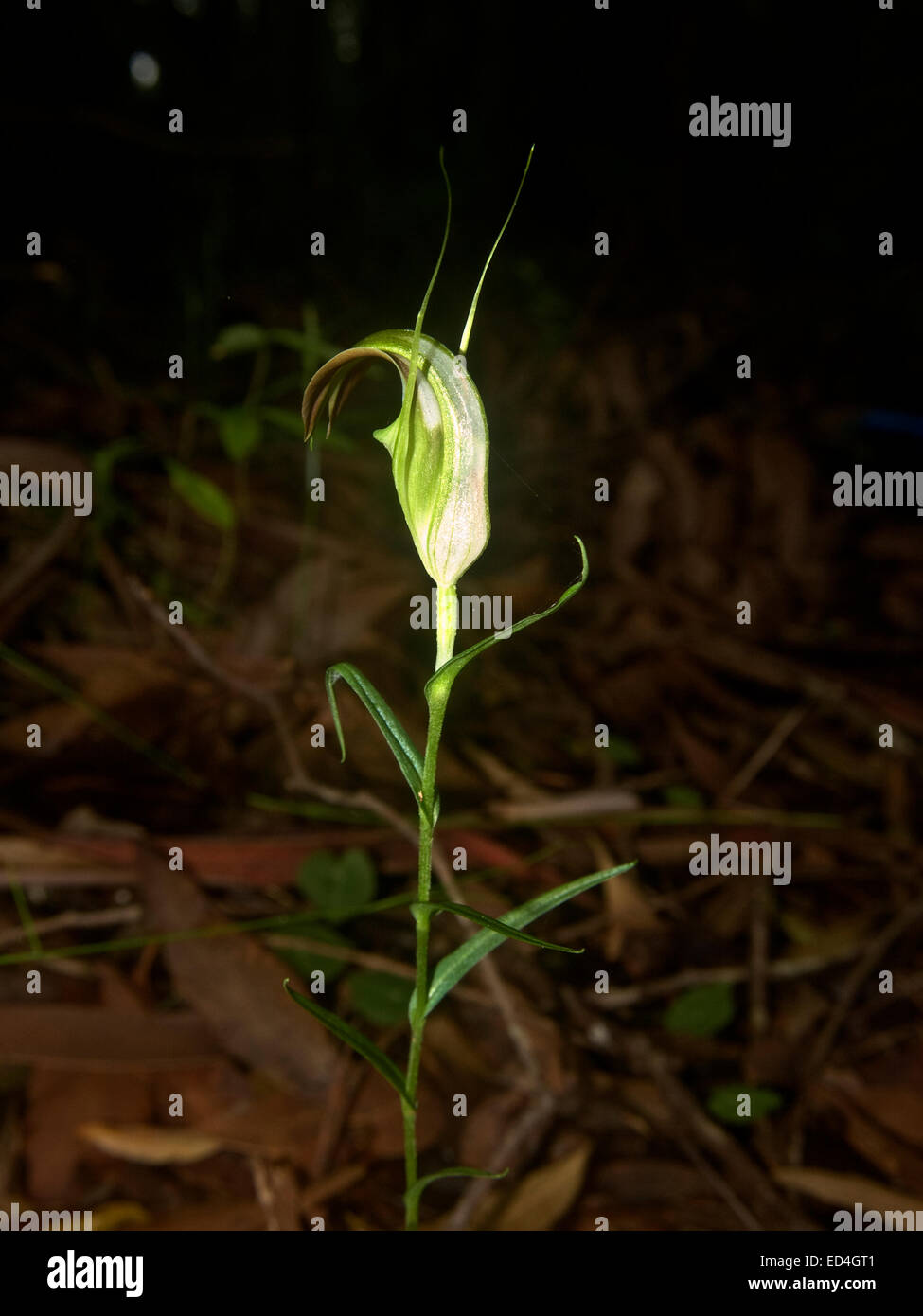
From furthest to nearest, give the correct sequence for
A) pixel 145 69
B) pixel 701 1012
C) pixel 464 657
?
1. pixel 145 69
2. pixel 701 1012
3. pixel 464 657

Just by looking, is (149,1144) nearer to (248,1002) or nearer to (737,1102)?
(248,1002)

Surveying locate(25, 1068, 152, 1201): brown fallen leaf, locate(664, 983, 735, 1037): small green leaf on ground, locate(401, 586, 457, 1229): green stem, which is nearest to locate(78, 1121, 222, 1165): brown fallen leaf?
locate(25, 1068, 152, 1201): brown fallen leaf

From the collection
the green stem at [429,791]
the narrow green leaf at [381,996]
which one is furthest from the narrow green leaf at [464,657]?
the narrow green leaf at [381,996]

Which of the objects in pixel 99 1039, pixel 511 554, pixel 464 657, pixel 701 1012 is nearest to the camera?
pixel 464 657

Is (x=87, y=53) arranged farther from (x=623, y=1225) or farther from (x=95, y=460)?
(x=623, y=1225)

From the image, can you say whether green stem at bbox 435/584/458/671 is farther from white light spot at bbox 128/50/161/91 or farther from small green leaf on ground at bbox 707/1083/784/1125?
white light spot at bbox 128/50/161/91

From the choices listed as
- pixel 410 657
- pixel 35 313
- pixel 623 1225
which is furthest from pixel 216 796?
pixel 35 313

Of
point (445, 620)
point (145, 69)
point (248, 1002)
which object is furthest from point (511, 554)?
point (145, 69)
